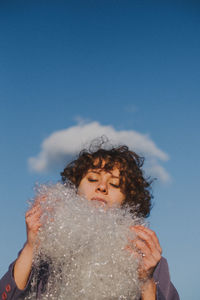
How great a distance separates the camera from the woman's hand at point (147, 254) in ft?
4.96

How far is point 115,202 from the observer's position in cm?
221

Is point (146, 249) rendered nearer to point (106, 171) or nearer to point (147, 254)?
point (147, 254)

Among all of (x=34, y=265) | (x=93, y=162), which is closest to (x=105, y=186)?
(x=93, y=162)

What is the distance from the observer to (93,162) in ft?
9.09

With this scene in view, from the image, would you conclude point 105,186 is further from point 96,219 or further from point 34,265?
point 34,265

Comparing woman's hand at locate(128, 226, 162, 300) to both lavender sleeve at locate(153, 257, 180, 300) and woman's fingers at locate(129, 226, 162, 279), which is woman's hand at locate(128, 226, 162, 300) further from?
lavender sleeve at locate(153, 257, 180, 300)

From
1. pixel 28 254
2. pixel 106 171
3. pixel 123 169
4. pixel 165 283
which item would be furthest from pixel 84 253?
pixel 123 169

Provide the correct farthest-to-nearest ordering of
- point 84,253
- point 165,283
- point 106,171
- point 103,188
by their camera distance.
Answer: point 106,171 → point 103,188 → point 165,283 → point 84,253

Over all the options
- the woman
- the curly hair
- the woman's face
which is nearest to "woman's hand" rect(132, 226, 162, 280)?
the woman

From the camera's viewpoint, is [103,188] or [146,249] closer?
[146,249]

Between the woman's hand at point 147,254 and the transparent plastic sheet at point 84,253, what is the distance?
3 cm

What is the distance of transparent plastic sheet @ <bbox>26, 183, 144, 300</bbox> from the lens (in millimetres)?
1457

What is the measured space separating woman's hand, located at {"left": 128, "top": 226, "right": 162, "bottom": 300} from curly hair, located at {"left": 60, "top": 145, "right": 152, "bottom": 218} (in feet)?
2.63

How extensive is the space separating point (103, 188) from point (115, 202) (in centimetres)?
13
